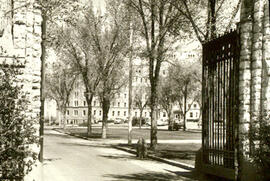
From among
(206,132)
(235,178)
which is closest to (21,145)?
(235,178)

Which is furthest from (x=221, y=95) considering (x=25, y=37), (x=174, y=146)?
(x=174, y=146)

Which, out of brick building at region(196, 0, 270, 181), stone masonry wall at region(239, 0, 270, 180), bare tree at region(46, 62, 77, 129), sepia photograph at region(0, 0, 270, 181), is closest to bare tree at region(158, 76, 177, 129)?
bare tree at region(46, 62, 77, 129)

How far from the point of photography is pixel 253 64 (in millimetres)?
12102

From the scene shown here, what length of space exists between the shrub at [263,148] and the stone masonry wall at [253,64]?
7.12 ft

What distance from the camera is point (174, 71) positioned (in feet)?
199

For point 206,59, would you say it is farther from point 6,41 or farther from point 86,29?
point 86,29

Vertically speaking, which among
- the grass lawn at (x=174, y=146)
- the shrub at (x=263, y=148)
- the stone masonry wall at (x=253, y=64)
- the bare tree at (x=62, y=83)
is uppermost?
the bare tree at (x=62, y=83)

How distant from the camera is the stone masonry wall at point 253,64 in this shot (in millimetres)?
11805

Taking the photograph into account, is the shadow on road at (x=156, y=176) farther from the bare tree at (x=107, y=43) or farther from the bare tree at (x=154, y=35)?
the bare tree at (x=107, y=43)

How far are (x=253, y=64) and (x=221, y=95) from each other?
1.46 metres

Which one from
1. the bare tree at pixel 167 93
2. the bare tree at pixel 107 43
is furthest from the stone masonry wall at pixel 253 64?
the bare tree at pixel 167 93

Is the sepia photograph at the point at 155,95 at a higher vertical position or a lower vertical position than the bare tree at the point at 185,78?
lower

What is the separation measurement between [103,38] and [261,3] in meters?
27.1

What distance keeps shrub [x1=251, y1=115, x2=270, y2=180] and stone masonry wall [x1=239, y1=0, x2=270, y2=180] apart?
217 centimetres
